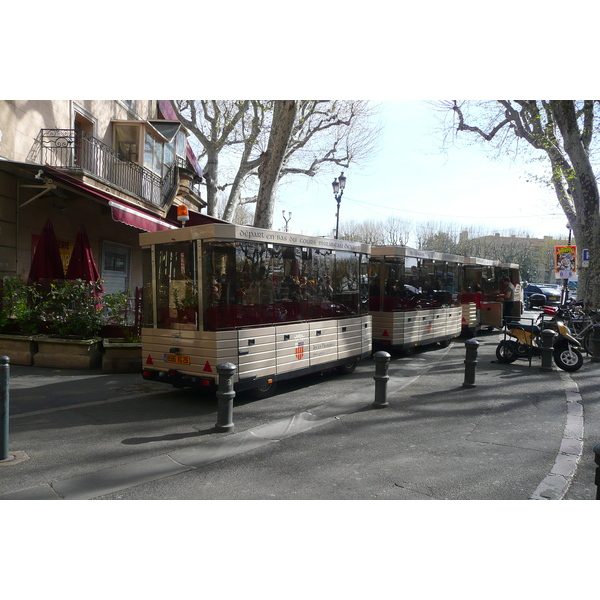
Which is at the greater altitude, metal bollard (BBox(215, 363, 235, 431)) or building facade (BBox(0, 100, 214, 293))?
building facade (BBox(0, 100, 214, 293))

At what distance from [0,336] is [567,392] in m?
10.9

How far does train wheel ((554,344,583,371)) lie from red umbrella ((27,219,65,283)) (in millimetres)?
10787

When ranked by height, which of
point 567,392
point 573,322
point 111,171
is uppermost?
point 111,171

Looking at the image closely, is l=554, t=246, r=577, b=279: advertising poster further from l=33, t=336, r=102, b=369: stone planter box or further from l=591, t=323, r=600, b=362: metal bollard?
l=33, t=336, r=102, b=369: stone planter box

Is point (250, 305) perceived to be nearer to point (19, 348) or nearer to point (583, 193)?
point (19, 348)

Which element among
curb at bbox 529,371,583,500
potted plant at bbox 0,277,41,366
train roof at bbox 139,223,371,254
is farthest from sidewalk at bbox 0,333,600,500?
train roof at bbox 139,223,371,254

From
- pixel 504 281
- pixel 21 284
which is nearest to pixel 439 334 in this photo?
pixel 504 281

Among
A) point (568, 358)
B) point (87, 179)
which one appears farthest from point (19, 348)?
point (568, 358)

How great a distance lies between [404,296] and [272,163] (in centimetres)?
629

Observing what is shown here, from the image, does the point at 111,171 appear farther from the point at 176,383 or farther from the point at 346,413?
the point at 346,413

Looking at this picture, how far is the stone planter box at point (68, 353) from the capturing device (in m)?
9.77

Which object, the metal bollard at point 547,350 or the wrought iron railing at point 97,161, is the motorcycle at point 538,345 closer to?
the metal bollard at point 547,350

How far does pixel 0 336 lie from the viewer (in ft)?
33.3

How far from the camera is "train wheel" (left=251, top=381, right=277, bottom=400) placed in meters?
7.79
